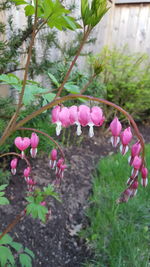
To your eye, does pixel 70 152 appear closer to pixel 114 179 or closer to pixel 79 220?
pixel 114 179

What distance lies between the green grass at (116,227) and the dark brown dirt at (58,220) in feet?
0.36

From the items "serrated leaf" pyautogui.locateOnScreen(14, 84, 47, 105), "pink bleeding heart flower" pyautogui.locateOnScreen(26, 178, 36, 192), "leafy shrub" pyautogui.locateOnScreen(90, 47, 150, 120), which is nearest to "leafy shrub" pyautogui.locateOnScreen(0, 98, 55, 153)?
"pink bleeding heart flower" pyautogui.locateOnScreen(26, 178, 36, 192)

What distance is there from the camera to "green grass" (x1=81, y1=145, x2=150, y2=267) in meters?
1.48

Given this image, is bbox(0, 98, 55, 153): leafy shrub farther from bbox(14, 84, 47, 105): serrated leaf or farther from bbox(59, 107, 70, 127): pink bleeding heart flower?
bbox(59, 107, 70, 127): pink bleeding heart flower

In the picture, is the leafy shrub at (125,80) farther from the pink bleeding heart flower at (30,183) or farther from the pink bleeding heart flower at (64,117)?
the pink bleeding heart flower at (64,117)

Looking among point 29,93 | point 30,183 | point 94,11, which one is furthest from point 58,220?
point 94,11

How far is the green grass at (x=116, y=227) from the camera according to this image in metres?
1.48

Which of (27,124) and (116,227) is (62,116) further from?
(27,124)

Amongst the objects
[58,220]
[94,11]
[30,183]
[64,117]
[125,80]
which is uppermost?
[94,11]

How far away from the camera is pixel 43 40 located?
1.88 meters

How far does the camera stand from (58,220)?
71.9 inches

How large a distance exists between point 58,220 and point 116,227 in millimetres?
489

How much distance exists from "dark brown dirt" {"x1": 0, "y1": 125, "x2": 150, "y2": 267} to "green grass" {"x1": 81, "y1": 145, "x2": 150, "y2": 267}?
0.36 ft

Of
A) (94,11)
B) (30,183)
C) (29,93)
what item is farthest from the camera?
(30,183)
